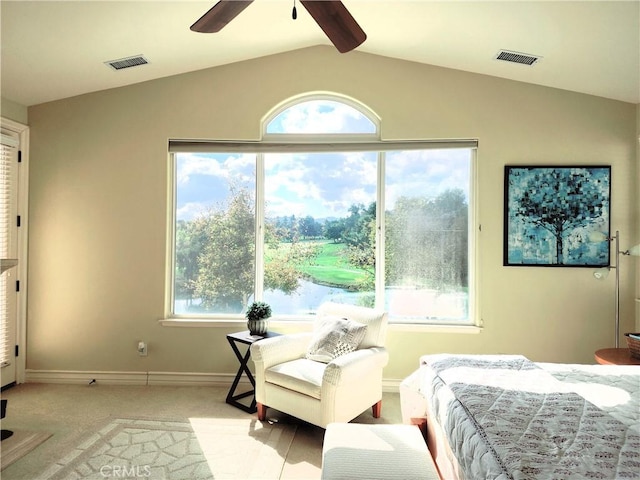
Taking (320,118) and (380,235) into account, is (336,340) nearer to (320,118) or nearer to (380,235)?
(380,235)

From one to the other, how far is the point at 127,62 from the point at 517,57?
3120 mm

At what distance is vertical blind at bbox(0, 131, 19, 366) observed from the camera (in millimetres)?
3352

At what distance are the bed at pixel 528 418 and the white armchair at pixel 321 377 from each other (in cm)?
47

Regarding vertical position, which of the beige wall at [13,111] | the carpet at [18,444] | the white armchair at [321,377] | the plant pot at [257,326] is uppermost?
the beige wall at [13,111]

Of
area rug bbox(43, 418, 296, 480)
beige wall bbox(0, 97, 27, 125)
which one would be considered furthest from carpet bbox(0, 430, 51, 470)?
beige wall bbox(0, 97, 27, 125)

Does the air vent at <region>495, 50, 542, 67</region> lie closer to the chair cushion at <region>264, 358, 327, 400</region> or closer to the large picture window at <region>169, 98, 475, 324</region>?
the large picture window at <region>169, 98, 475, 324</region>

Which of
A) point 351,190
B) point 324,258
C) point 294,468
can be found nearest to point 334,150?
point 351,190

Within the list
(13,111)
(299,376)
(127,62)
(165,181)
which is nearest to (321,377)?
(299,376)

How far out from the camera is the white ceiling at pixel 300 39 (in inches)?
96.3

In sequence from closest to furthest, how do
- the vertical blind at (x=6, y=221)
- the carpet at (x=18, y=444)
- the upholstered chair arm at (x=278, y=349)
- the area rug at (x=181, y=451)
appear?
the area rug at (x=181, y=451) → the carpet at (x=18, y=444) → the upholstered chair arm at (x=278, y=349) → the vertical blind at (x=6, y=221)

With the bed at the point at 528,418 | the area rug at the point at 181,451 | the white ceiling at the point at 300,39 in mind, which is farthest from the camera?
the white ceiling at the point at 300,39

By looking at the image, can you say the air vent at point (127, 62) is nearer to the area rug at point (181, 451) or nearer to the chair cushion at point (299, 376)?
the chair cushion at point (299, 376)

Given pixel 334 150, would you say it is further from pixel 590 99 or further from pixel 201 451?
pixel 201 451

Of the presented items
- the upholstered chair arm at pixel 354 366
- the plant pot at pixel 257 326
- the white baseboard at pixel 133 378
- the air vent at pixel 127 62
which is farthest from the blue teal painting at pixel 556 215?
the air vent at pixel 127 62
